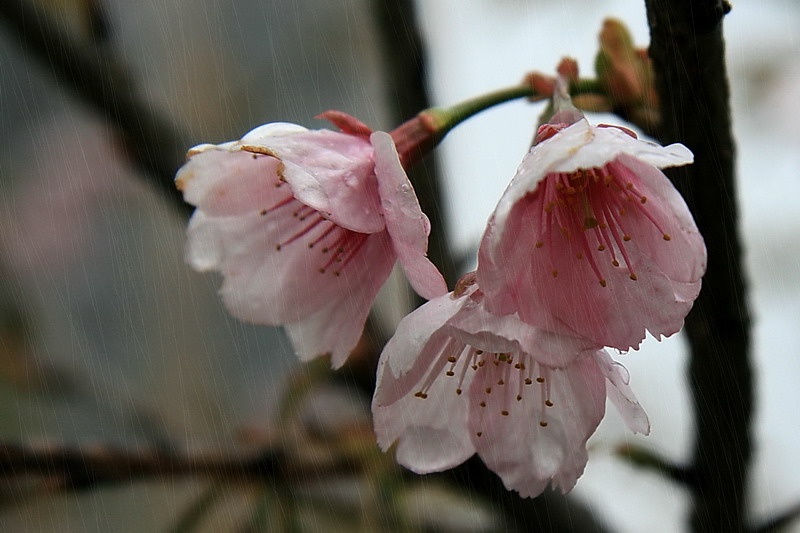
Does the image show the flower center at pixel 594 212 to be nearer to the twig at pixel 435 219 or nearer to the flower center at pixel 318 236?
the flower center at pixel 318 236

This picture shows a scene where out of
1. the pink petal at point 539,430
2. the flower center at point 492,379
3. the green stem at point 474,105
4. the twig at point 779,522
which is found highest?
the green stem at point 474,105

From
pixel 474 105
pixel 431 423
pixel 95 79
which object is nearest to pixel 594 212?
pixel 474 105

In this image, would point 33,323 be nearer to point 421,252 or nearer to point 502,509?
point 502,509

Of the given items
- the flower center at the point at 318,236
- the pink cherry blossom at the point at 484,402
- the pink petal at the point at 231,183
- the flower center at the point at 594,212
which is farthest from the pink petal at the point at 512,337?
the pink petal at the point at 231,183

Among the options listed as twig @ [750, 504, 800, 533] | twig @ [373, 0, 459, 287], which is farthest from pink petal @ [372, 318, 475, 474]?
twig @ [750, 504, 800, 533]

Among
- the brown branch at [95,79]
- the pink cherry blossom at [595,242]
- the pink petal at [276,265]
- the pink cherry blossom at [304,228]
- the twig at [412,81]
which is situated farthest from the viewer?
the twig at [412,81]

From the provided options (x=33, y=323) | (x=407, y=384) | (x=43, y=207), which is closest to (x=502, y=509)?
(x=407, y=384)

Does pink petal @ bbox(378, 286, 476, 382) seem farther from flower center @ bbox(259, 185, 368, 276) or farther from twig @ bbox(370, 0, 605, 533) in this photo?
twig @ bbox(370, 0, 605, 533)

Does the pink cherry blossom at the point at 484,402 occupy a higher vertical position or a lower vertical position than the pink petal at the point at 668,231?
lower
